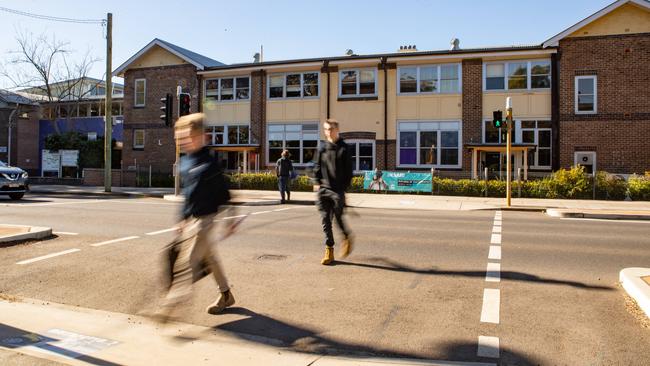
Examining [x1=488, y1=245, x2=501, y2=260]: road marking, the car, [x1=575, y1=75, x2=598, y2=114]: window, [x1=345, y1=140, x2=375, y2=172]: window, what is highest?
[x1=575, y1=75, x2=598, y2=114]: window

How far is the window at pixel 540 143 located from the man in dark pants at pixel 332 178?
1963 cm

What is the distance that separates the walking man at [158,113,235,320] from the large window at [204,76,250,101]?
25.0 metres

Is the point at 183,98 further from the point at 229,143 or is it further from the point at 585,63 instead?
the point at 585,63

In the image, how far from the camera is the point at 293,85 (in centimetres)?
2812

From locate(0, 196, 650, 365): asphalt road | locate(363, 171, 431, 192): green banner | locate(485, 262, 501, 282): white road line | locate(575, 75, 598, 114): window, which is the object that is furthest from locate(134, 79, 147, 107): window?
locate(485, 262, 501, 282): white road line

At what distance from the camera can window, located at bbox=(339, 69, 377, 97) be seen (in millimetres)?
26688

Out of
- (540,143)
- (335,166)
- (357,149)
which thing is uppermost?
(540,143)

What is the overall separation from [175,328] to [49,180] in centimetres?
2860

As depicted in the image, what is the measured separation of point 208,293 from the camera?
18.8 feet

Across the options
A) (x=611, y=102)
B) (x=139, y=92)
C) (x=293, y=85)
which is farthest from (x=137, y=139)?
(x=611, y=102)

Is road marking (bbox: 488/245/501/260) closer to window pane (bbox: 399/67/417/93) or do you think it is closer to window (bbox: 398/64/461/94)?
window (bbox: 398/64/461/94)

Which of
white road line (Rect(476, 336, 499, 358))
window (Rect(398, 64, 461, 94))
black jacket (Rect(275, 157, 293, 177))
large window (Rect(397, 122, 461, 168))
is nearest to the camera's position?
white road line (Rect(476, 336, 499, 358))

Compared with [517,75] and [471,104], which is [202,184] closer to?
[471,104]

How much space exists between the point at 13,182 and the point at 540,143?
2222 centimetres
